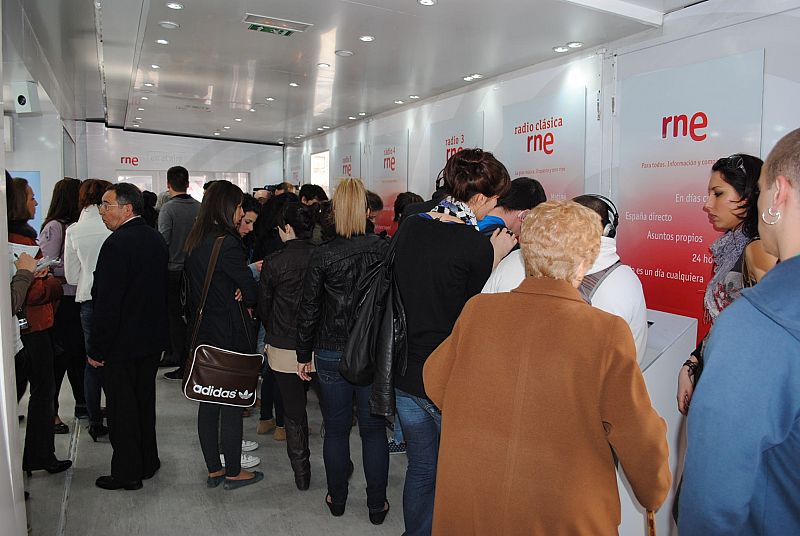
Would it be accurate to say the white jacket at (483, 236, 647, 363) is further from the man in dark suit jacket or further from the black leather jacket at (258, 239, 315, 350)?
the man in dark suit jacket

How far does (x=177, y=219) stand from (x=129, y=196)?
89.5 inches

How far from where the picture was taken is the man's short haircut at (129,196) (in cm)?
319

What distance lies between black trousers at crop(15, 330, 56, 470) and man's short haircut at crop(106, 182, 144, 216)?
2.59 ft

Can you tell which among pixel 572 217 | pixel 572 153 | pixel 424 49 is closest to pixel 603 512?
pixel 572 217

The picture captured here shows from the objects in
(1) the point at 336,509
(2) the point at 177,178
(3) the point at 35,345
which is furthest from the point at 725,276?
(2) the point at 177,178

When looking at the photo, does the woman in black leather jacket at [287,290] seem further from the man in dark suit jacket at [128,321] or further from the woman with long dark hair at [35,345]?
the woman with long dark hair at [35,345]

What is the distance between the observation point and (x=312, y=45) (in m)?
5.30

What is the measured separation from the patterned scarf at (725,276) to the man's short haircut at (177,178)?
13.7ft

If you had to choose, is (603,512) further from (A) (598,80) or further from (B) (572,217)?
(A) (598,80)

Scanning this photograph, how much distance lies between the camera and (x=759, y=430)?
97 centimetres

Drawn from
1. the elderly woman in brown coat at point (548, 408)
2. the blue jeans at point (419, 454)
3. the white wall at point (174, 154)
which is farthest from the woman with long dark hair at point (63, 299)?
the white wall at point (174, 154)

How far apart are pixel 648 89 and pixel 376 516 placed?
3.61m

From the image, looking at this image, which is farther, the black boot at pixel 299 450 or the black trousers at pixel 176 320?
the black trousers at pixel 176 320

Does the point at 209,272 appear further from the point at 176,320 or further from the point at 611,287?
the point at 611,287
